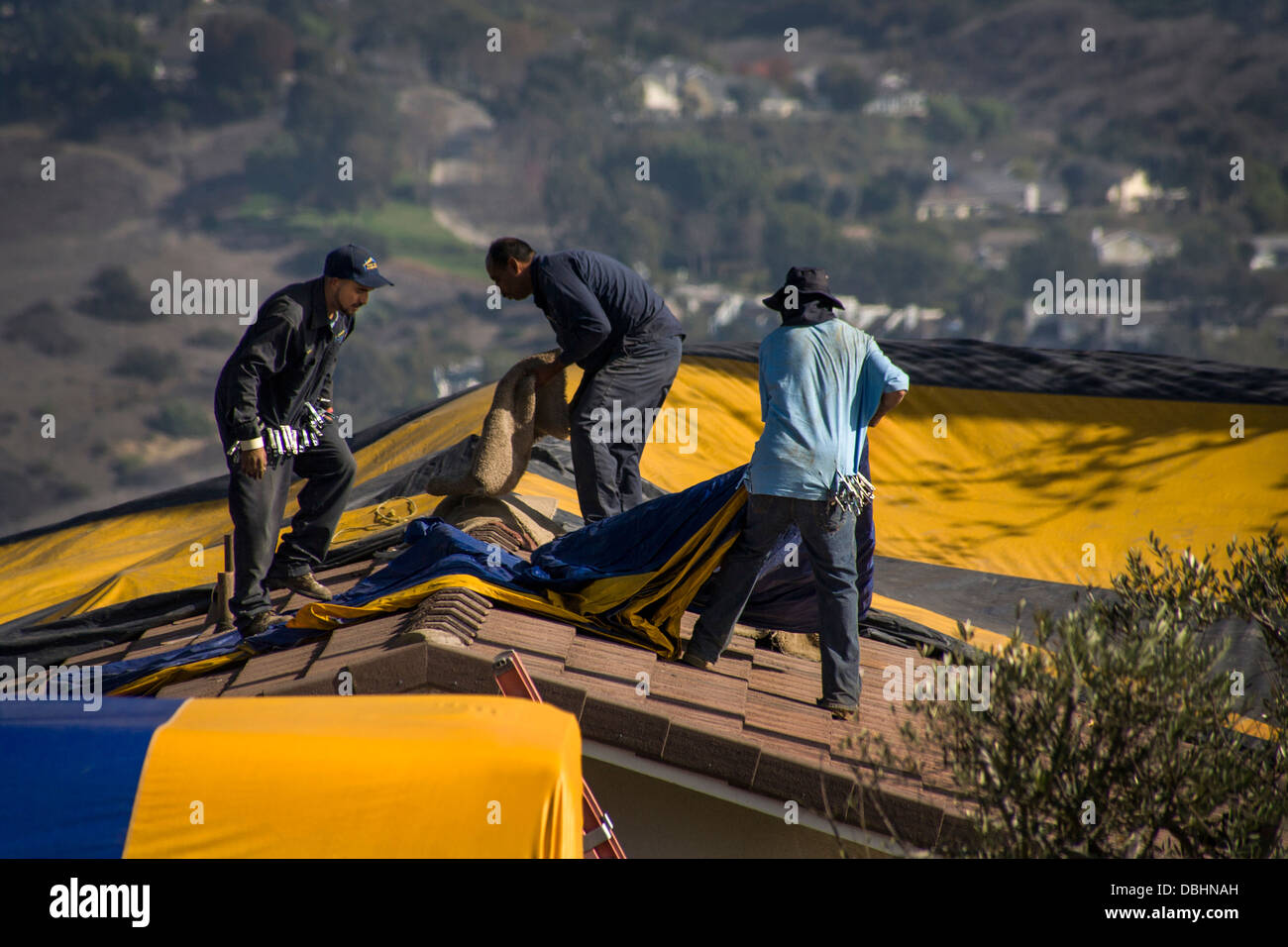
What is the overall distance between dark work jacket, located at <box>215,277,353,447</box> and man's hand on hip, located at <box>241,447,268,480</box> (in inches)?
2.5

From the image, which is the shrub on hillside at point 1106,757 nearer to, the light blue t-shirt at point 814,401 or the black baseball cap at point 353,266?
the light blue t-shirt at point 814,401

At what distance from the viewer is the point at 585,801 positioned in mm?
4117

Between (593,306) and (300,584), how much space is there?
1.76 m

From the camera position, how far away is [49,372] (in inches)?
3302

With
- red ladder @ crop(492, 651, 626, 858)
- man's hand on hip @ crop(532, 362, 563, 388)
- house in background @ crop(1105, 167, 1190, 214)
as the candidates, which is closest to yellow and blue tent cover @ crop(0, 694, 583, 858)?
red ladder @ crop(492, 651, 626, 858)

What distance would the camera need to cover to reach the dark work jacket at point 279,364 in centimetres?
539

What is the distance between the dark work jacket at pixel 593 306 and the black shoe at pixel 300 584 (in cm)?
147

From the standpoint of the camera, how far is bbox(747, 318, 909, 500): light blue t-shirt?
4.80 meters

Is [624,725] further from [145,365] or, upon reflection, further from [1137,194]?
[1137,194]

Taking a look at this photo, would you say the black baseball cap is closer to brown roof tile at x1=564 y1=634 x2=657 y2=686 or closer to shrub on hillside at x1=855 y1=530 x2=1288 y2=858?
brown roof tile at x1=564 y1=634 x2=657 y2=686

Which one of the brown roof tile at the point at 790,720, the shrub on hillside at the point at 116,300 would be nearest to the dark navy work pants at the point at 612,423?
the brown roof tile at the point at 790,720

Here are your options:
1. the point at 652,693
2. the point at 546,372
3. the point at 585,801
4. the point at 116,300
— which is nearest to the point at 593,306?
the point at 546,372
